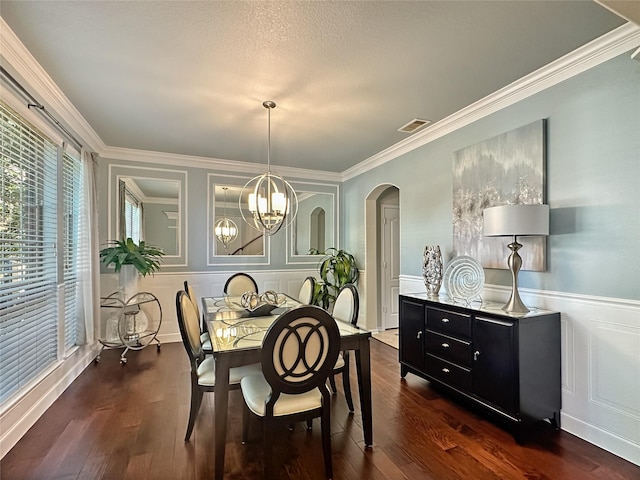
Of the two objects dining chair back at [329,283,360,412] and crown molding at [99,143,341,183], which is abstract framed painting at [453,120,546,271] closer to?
dining chair back at [329,283,360,412]

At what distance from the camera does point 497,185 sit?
286 cm

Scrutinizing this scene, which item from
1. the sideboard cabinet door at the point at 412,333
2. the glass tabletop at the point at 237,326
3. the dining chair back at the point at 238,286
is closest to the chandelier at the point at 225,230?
the dining chair back at the point at 238,286

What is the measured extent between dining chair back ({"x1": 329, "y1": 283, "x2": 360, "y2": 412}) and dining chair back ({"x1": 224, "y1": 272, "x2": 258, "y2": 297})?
1.57 meters

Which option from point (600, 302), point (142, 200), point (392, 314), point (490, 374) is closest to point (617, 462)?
point (490, 374)

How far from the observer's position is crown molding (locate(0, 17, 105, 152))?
2045mm

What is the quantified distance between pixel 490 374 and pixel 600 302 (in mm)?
869

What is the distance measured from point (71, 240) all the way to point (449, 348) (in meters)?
3.83

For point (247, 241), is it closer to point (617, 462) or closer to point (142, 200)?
point (142, 200)

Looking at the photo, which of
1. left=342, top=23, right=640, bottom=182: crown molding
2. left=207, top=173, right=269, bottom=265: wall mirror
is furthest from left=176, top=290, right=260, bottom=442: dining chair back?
left=342, top=23, right=640, bottom=182: crown molding

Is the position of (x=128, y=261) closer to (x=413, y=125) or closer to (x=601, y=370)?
(x=413, y=125)

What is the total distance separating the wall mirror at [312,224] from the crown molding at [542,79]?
206 cm

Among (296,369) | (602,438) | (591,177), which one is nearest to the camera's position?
(296,369)

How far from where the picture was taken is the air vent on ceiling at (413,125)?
3.38 m

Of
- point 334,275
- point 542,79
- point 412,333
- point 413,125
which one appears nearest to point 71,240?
point 334,275
